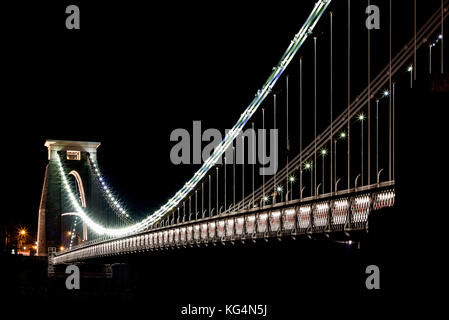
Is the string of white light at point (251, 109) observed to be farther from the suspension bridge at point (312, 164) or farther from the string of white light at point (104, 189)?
the string of white light at point (104, 189)

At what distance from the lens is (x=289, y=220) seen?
17203mm

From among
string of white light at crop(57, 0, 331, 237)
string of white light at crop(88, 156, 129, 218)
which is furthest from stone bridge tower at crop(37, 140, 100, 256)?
string of white light at crop(57, 0, 331, 237)

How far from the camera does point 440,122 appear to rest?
35.4 feet

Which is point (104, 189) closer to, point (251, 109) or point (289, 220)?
point (251, 109)

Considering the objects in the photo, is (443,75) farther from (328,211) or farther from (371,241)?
(328,211)

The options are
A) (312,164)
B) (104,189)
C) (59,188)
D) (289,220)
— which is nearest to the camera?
(289,220)

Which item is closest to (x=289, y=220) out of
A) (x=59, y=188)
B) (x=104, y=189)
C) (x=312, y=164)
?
(x=312, y=164)

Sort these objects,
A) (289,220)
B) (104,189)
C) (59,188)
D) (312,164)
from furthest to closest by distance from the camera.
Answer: (59,188) → (104,189) → (312,164) → (289,220)

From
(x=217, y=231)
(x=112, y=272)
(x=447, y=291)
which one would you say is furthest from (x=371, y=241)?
(x=112, y=272)

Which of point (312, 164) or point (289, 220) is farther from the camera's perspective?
point (312, 164)

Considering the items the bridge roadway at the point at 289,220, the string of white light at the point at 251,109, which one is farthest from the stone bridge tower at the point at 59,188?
the bridge roadway at the point at 289,220

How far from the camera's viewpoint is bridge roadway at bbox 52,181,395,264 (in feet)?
43.9

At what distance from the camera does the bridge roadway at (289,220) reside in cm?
1338
